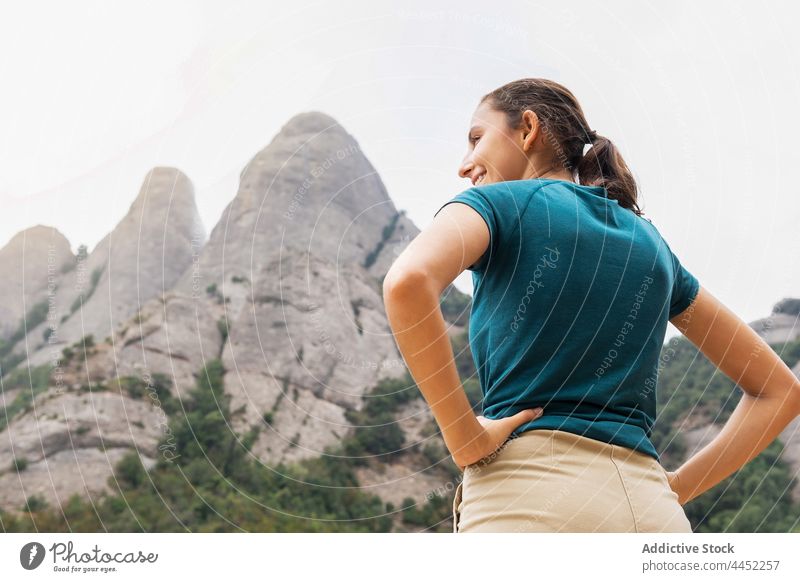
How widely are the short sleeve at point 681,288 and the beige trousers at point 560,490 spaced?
17 centimetres

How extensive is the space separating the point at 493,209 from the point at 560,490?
0.58 ft

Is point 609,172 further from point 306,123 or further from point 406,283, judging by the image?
point 306,123

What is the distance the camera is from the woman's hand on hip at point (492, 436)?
0.47m

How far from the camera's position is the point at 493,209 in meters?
0.47

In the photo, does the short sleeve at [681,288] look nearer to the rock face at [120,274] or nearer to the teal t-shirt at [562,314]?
the teal t-shirt at [562,314]

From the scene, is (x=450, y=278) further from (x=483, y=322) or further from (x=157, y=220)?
(x=157, y=220)

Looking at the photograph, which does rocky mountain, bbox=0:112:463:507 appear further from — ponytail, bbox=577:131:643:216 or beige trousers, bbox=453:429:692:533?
beige trousers, bbox=453:429:692:533

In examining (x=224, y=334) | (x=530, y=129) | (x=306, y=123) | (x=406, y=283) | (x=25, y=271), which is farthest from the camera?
(x=306, y=123)

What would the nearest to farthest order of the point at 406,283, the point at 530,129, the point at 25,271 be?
the point at 406,283 < the point at 530,129 < the point at 25,271

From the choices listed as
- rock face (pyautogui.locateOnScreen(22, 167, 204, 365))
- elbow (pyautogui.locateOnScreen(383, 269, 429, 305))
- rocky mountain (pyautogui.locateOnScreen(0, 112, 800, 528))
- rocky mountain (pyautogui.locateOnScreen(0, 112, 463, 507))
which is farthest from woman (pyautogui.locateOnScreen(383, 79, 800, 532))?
rock face (pyautogui.locateOnScreen(22, 167, 204, 365))

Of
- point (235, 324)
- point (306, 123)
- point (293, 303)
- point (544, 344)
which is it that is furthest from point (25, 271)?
point (544, 344)

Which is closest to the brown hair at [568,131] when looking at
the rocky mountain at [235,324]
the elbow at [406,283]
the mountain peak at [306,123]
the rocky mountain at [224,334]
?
the elbow at [406,283]
